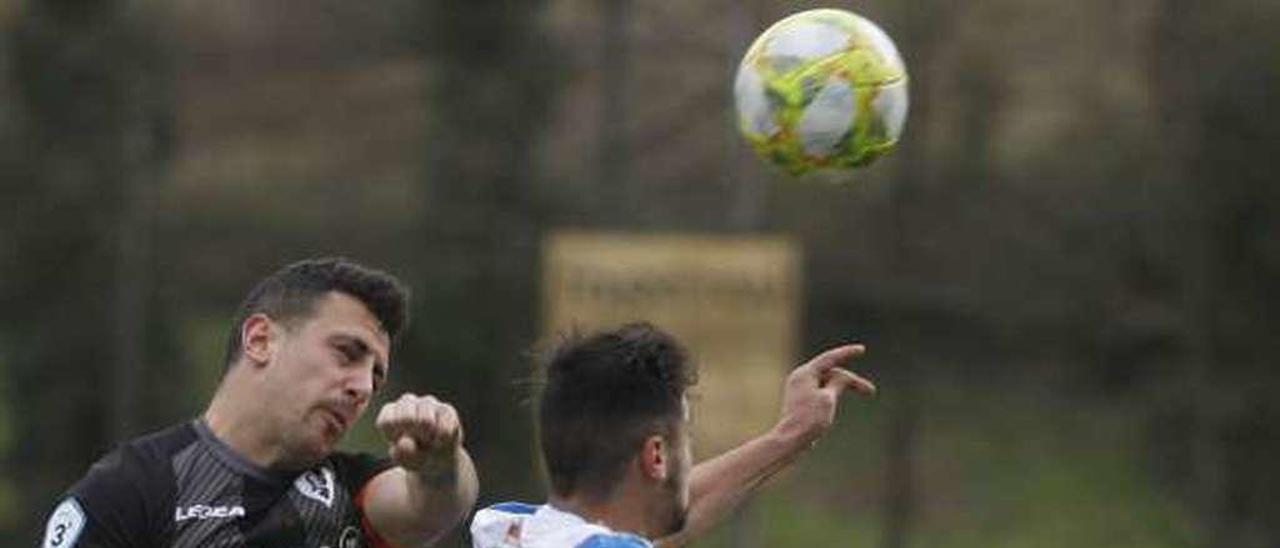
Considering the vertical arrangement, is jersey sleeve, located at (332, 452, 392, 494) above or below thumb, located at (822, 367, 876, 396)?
below

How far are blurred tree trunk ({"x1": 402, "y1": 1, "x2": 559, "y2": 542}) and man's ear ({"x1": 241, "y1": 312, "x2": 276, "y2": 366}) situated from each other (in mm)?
12098

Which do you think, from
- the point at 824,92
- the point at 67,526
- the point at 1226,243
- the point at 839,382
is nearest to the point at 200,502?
the point at 67,526

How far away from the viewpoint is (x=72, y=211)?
62.0ft

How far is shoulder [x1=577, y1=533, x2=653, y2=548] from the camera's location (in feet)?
17.2

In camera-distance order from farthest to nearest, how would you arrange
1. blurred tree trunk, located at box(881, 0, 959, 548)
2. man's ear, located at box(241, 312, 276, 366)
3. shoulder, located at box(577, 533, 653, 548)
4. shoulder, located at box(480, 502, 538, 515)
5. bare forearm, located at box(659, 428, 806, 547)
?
blurred tree trunk, located at box(881, 0, 959, 548), bare forearm, located at box(659, 428, 806, 547), man's ear, located at box(241, 312, 276, 366), shoulder, located at box(480, 502, 538, 515), shoulder, located at box(577, 533, 653, 548)

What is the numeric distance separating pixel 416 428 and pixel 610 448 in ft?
1.13

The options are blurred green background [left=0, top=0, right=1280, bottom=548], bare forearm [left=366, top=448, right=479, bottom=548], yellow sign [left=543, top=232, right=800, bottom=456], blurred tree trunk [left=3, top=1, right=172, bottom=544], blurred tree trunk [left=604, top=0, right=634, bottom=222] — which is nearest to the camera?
bare forearm [left=366, top=448, right=479, bottom=548]

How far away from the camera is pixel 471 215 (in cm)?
1881

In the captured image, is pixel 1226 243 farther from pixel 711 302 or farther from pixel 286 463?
pixel 286 463

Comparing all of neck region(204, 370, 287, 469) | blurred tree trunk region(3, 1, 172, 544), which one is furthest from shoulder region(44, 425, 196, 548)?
blurred tree trunk region(3, 1, 172, 544)

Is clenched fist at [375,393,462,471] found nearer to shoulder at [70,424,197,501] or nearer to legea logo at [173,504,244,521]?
legea logo at [173,504,244,521]

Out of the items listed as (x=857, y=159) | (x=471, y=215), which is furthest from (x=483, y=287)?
(x=857, y=159)

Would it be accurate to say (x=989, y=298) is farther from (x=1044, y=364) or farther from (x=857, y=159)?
(x=857, y=159)

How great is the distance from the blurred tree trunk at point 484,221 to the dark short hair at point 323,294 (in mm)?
12068
